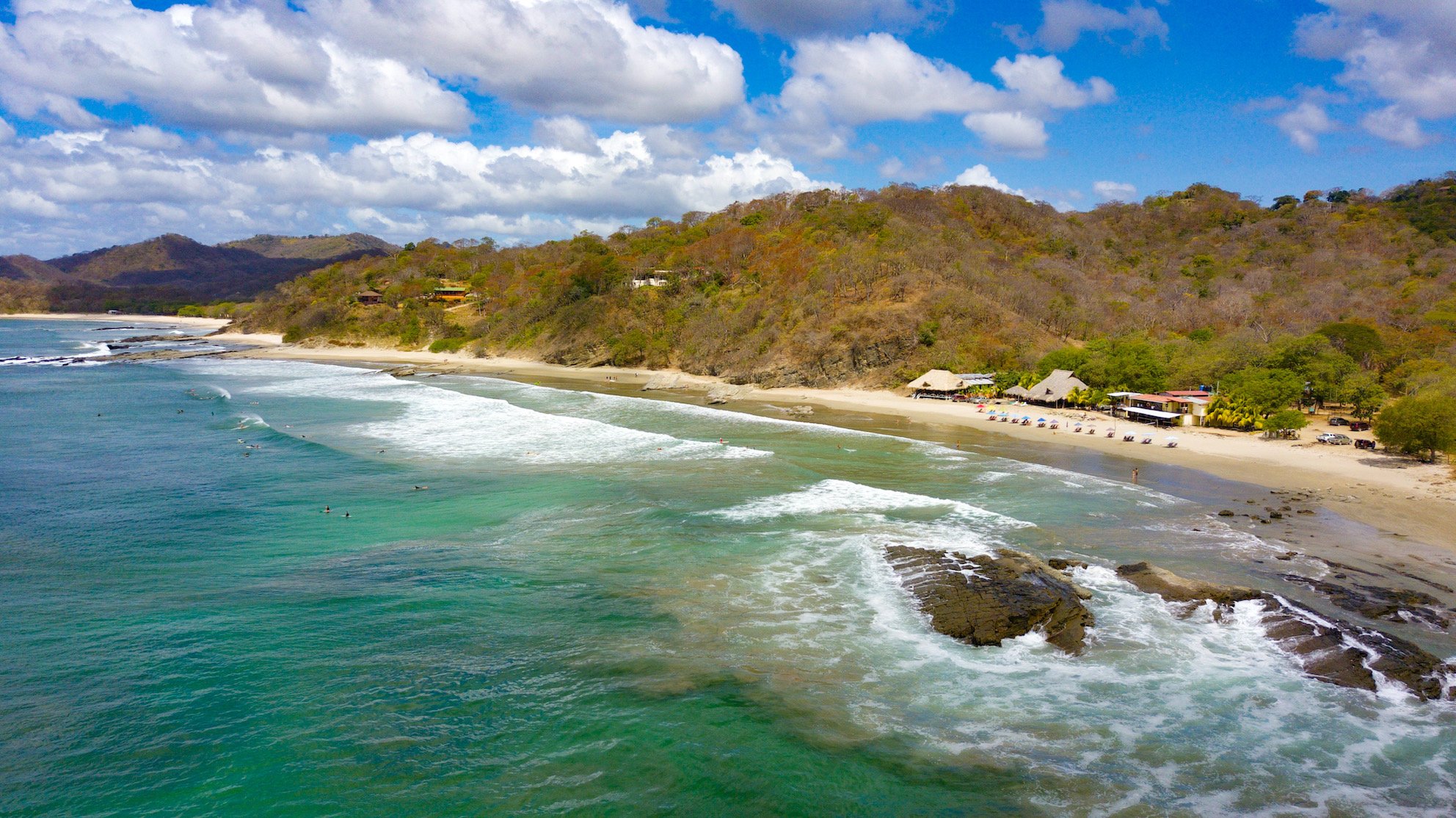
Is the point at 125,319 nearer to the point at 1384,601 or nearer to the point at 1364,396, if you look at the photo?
the point at 1364,396

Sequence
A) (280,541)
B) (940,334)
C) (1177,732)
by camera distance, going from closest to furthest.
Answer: (1177,732), (280,541), (940,334)

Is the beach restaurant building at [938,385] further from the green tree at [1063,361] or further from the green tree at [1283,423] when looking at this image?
the green tree at [1283,423]

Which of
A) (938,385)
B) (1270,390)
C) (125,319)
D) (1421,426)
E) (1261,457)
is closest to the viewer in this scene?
(1421,426)

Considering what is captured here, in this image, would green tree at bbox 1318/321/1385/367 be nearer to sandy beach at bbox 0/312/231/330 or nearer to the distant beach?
the distant beach

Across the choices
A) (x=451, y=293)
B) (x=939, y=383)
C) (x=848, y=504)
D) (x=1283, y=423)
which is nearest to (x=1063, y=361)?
(x=939, y=383)

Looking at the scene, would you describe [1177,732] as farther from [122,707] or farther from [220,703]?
[122,707]

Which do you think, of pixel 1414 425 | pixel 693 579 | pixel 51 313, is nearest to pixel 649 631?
pixel 693 579
